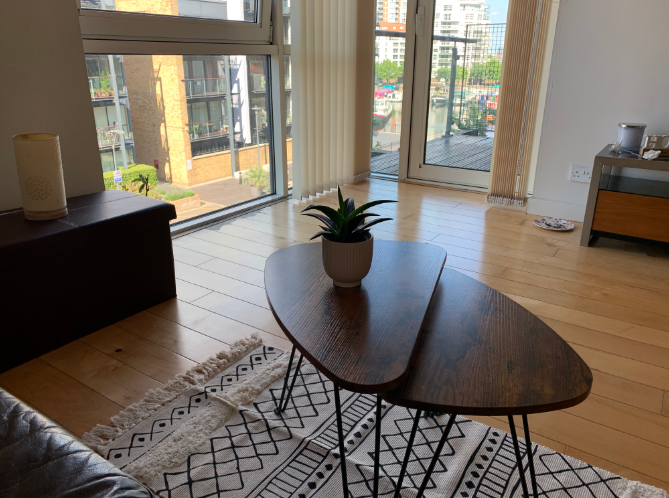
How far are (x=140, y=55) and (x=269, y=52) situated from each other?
946 millimetres

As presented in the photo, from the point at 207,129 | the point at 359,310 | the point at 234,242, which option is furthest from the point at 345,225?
the point at 207,129

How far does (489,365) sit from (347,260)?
474 millimetres

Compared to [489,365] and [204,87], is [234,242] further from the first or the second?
[489,365]

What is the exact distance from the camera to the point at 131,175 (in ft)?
9.87

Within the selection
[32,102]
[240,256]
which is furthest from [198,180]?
[32,102]

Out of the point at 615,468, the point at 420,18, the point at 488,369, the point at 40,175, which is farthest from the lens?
the point at 420,18

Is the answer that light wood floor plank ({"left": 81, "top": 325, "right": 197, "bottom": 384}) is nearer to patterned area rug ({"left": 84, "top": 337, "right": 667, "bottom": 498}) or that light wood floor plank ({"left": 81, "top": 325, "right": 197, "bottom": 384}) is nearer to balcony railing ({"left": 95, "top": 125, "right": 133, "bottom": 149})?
patterned area rug ({"left": 84, "top": 337, "right": 667, "bottom": 498})

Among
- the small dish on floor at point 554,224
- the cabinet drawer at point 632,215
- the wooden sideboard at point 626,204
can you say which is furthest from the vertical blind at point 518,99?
the cabinet drawer at point 632,215

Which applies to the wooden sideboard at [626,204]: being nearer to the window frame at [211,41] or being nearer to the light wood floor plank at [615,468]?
the light wood floor plank at [615,468]

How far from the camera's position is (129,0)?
265 centimetres

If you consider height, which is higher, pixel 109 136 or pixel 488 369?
pixel 109 136

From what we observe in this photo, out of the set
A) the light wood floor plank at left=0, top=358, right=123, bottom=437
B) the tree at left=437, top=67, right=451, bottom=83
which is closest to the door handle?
the tree at left=437, top=67, right=451, bottom=83

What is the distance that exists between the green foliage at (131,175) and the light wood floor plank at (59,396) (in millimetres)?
1249

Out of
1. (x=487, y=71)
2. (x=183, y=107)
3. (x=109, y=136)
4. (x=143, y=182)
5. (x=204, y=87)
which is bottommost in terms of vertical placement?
(x=143, y=182)
